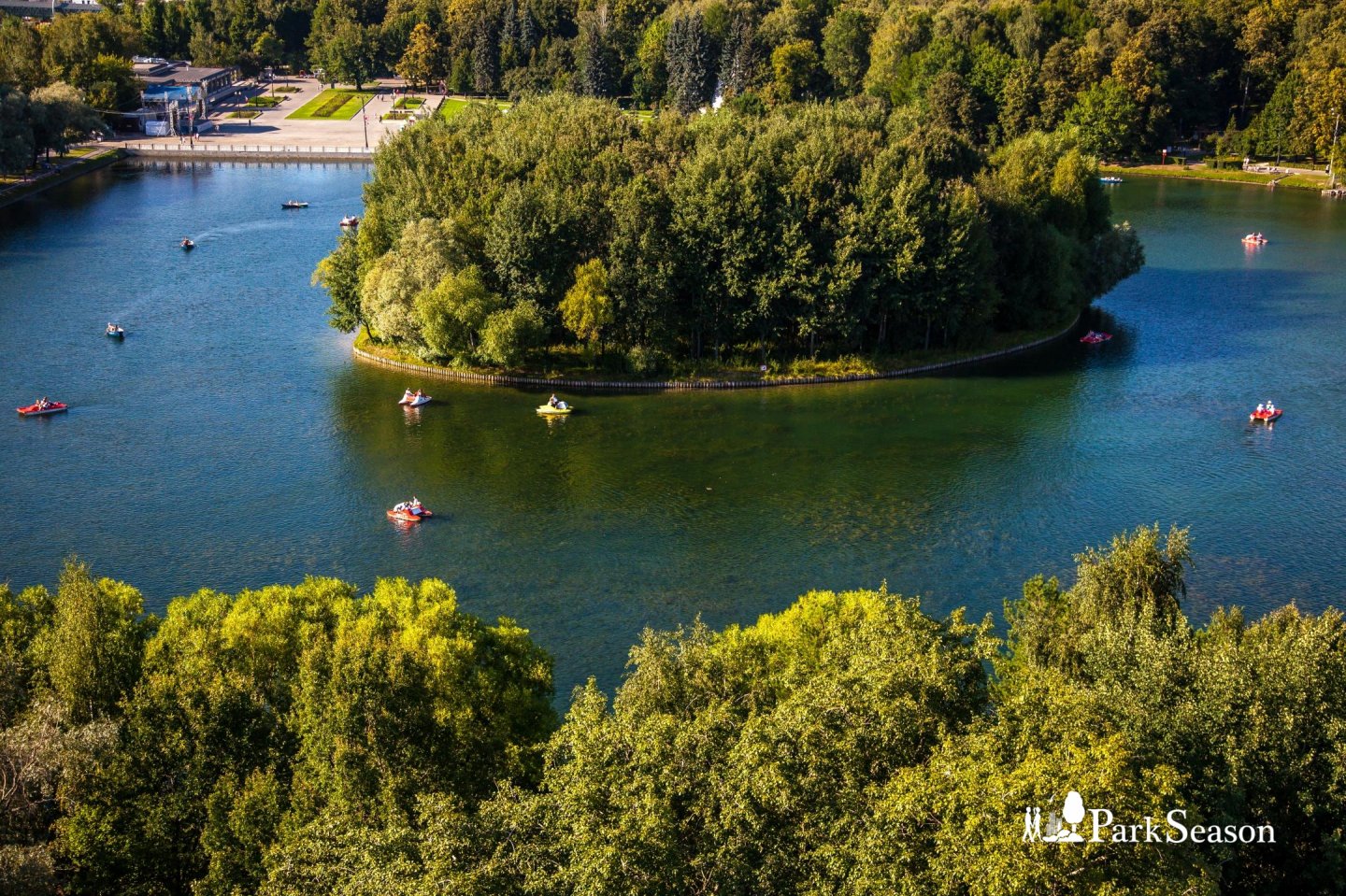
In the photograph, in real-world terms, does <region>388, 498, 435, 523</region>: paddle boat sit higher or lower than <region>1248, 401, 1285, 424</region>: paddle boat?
lower

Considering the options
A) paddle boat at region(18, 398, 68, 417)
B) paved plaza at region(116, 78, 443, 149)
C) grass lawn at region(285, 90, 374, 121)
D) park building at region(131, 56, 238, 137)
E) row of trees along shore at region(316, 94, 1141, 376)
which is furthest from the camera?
grass lawn at region(285, 90, 374, 121)

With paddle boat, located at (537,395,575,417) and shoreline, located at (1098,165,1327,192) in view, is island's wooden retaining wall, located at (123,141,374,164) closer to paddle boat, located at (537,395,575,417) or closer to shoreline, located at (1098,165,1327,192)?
paddle boat, located at (537,395,575,417)

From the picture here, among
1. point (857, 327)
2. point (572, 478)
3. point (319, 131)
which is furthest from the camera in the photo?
point (319, 131)

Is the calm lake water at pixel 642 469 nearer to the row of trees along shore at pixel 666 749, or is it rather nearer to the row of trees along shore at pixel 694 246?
the row of trees along shore at pixel 694 246

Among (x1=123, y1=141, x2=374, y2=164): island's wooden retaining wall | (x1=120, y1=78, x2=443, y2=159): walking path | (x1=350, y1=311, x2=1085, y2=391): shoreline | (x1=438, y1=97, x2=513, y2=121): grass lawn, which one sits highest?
(x1=438, y1=97, x2=513, y2=121): grass lawn

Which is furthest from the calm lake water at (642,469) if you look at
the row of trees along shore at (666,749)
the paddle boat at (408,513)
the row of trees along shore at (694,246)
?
the row of trees along shore at (666,749)

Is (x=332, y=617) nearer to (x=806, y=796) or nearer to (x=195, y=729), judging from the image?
(x=195, y=729)

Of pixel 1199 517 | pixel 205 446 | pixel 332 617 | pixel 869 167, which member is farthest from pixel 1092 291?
pixel 332 617

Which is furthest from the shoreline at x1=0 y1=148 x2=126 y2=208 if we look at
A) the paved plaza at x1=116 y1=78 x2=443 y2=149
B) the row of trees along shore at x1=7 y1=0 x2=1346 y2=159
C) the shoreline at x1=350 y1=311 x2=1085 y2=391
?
the shoreline at x1=350 y1=311 x2=1085 y2=391
